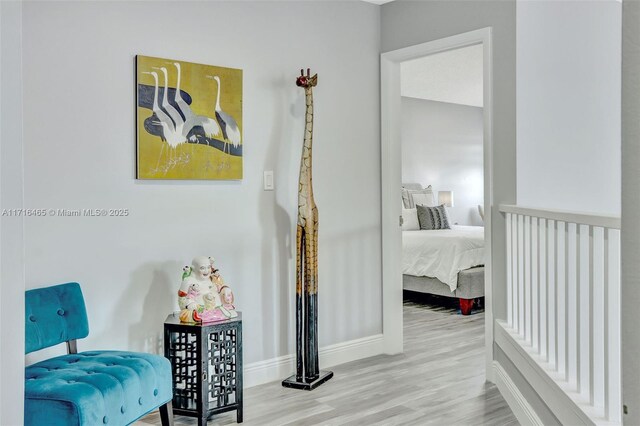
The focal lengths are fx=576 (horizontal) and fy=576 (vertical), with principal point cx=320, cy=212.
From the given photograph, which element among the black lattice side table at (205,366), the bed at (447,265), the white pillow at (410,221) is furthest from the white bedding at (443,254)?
the black lattice side table at (205,366)

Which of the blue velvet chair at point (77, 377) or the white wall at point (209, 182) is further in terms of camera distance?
the white wall at point (209, 182)

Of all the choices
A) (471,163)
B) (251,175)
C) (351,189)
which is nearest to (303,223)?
(251,175)

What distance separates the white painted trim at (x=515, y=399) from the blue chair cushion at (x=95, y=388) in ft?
5.16

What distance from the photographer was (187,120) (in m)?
3.05

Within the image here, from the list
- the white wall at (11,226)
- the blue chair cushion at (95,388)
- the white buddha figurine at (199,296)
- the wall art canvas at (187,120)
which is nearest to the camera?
the white wall at (11,226)

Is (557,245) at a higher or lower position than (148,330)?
higher

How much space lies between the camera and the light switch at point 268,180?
11.1 feet

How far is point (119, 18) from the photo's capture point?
2.83m

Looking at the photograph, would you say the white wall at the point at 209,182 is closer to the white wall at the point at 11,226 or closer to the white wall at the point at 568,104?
the white wall at the point at 568,104

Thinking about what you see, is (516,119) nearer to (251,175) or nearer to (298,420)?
(251,175)

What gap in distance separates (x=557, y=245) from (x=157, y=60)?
2.09 m

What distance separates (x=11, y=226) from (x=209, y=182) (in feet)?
7.21

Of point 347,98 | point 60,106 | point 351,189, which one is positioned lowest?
point 351,189

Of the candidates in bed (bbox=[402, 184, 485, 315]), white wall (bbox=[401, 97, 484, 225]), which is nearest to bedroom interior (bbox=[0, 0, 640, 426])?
bed (bbox=[402, 184, 485, 315])
